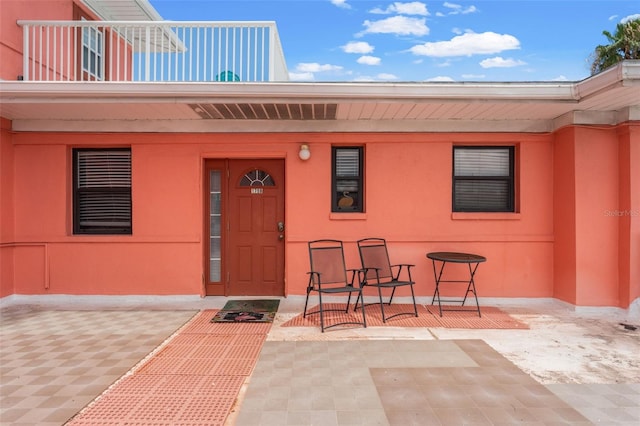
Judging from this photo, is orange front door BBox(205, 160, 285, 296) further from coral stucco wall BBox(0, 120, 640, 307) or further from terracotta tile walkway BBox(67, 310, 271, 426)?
terracotta tile walkway BBox(67, 310, 271, 426)

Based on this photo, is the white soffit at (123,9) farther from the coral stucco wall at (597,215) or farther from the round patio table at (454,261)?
the coral stucco wall at (597,215)

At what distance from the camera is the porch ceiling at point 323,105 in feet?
15.1

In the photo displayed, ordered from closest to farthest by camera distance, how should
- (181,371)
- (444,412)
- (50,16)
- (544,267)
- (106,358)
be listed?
(444,412), (181,371), (106,358), (544,267), (50,16)

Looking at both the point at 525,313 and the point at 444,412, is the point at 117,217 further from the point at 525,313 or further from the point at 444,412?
the point at 525,313

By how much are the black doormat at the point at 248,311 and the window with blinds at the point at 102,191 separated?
2.17 m

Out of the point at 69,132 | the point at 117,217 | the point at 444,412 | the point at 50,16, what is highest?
the point at 50,16

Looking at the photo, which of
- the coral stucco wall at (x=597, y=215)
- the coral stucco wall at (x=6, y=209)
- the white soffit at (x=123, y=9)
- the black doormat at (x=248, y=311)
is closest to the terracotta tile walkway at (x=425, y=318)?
the black doormat at (x=248, y=311)

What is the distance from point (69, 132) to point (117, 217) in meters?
1.50

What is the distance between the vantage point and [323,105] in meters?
4.98

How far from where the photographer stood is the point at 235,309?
542 centimetres

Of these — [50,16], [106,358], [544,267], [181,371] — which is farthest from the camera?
[50,16]

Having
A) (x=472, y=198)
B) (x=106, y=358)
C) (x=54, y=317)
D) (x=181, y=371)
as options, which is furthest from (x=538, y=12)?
(x=54, y=317)

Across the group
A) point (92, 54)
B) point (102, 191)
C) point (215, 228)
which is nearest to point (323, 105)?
point (215, 228)

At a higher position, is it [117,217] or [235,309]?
[117,217]
